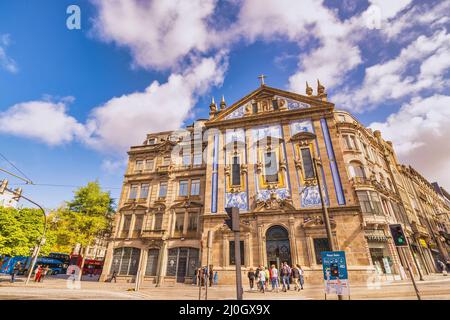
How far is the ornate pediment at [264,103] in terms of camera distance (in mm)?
25234

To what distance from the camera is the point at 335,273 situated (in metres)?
9.49

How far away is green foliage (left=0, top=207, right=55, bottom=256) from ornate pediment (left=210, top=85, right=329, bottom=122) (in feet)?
69.3

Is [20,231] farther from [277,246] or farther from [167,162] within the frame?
[277,246]

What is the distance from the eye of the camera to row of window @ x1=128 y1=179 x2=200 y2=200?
26.6m

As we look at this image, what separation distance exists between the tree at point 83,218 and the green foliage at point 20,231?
4508 millimetres

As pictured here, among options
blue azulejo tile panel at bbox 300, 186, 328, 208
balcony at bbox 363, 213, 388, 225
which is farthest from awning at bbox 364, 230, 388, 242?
blue azulejo tile panel at bbox 300, 186, 328, 208

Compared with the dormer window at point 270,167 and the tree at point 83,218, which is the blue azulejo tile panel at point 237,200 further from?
the tree at point 83,218

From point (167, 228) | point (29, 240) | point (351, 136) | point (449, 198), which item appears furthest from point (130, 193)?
point (449, 198)

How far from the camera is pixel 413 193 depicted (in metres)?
36.6

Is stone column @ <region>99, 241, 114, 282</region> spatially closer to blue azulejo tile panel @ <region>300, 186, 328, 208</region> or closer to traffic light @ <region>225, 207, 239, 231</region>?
blue azulejo tile panel @ <region>300, 186, 328, 208</region>

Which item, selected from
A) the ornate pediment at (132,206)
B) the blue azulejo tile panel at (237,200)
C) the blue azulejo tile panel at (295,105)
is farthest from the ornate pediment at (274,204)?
the ornate pediment at (132,206)
